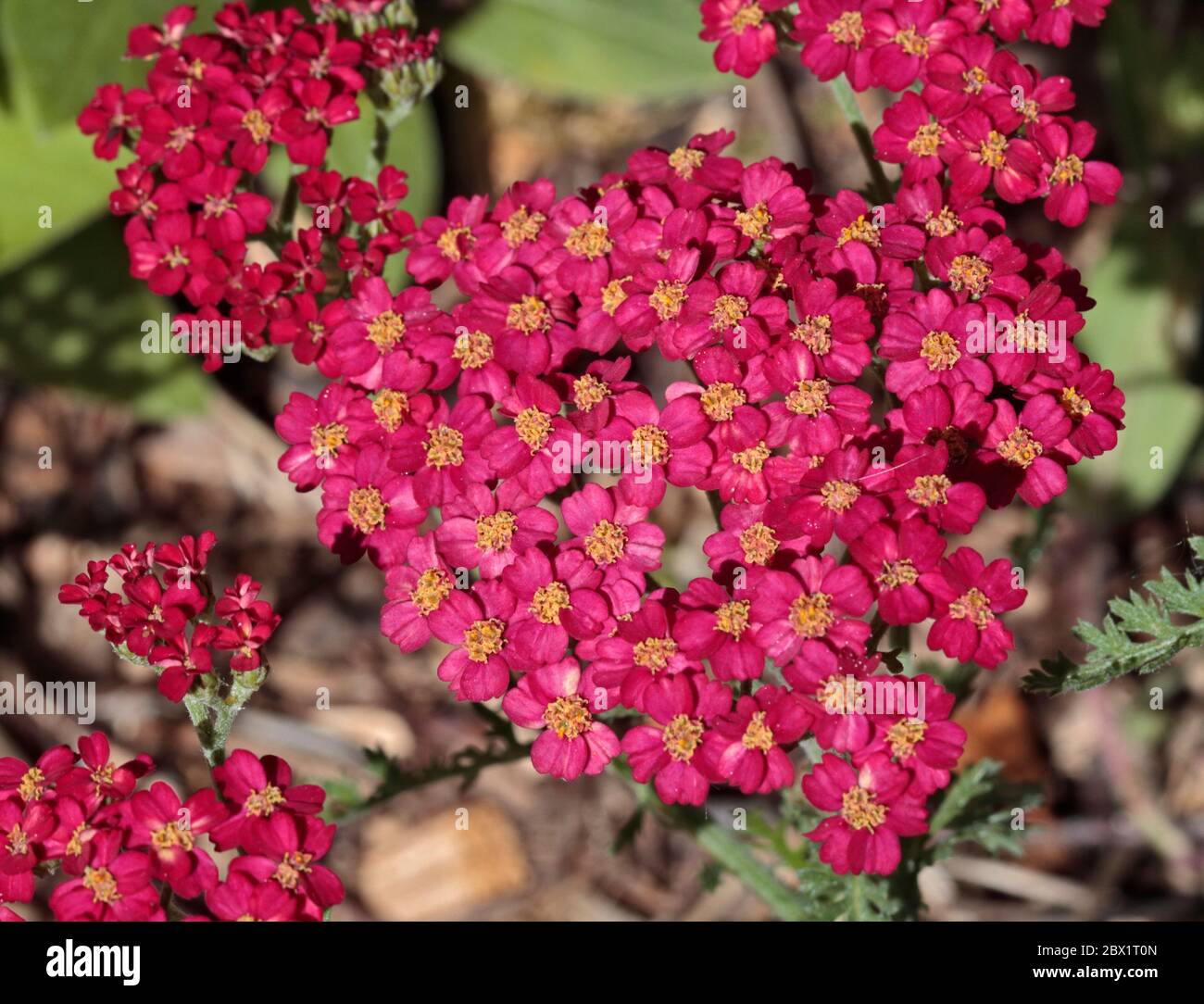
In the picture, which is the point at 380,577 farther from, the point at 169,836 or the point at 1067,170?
the point at 1067,170

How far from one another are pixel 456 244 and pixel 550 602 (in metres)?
0.79

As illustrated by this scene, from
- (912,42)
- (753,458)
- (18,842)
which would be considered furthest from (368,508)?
(912,42)

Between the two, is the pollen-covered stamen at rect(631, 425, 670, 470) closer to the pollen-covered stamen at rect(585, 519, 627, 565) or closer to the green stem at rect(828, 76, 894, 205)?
the pollen-covered stamen at rect(585, 519, 627, 565)

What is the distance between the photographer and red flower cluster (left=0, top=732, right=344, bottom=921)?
2.18 metres

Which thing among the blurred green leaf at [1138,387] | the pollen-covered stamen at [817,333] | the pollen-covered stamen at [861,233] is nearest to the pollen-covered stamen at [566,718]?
the pollen-covered stamen at [817,333]

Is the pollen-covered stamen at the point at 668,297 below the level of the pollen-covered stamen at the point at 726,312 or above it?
above

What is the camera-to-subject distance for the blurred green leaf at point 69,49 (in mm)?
3305

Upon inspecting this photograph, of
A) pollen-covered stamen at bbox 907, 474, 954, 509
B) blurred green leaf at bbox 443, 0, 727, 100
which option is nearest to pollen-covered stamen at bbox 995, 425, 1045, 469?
pollen-covered stamen at bbox 907, 474, 954, 509

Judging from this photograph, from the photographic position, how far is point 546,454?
7.69 feet

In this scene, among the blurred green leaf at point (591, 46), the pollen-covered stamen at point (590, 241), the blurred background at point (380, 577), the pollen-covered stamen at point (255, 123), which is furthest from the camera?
the blurred green leaf at point (591, 46)

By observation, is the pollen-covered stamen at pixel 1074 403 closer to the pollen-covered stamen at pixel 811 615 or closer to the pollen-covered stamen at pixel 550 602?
the pollen-covered stamen at pixel 811 615

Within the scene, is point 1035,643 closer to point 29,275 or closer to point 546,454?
point 546,454

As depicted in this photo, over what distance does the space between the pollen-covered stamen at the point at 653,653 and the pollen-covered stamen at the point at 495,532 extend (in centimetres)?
33

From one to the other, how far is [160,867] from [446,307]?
2632 mm
